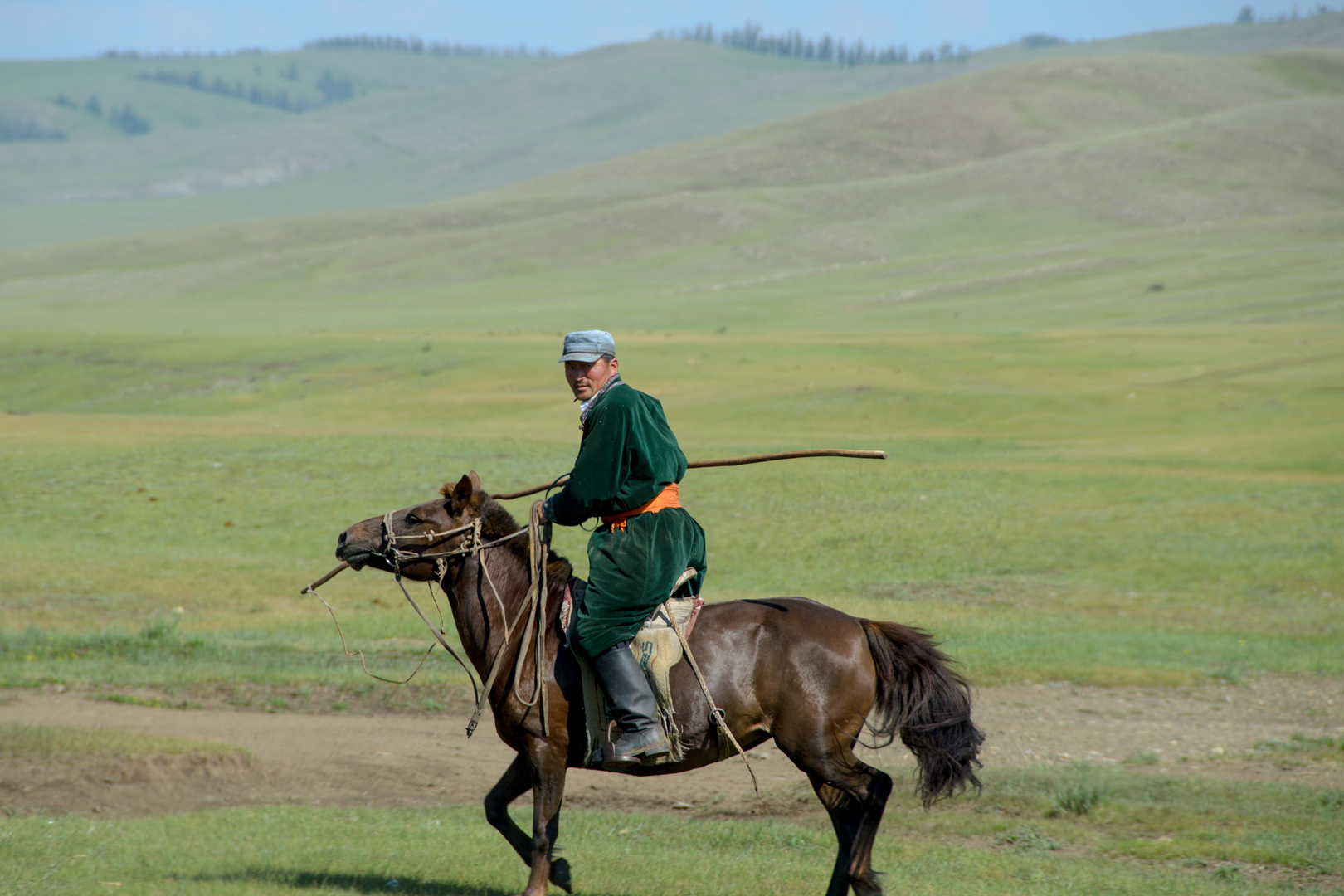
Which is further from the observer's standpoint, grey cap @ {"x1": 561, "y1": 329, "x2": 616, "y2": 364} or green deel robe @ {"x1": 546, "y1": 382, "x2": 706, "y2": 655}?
grey cap @ {"x1": 561, "y1": 329, "x2": 616, "y2": 364}

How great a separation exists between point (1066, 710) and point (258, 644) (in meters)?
8.68

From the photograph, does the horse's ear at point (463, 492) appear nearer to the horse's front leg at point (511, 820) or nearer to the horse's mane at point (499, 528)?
the horse's mane at point (499, 528)

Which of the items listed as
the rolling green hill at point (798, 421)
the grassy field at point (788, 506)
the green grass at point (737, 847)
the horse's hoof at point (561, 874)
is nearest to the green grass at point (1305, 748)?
the grassy field at point (788, 506)

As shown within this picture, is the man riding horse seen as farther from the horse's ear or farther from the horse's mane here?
the horse's ear

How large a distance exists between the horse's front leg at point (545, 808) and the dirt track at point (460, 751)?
297 centimetres

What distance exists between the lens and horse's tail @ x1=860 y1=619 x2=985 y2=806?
22.4ft

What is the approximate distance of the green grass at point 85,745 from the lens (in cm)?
956

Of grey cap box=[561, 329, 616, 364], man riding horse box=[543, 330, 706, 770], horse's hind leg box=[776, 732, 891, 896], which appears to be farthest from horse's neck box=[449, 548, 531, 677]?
horse's hind leg box=[776, 732, 891, 896]

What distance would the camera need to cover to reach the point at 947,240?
103 metres

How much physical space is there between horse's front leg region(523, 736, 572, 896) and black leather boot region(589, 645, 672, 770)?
0.39 m

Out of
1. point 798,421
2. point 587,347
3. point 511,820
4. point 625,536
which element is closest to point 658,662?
point 625,536

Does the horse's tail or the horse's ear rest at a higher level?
the horse's ear

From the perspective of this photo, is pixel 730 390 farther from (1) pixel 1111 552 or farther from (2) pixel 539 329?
(2) pixel 539 329

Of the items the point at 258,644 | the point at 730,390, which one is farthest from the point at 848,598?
the point at 730,390
